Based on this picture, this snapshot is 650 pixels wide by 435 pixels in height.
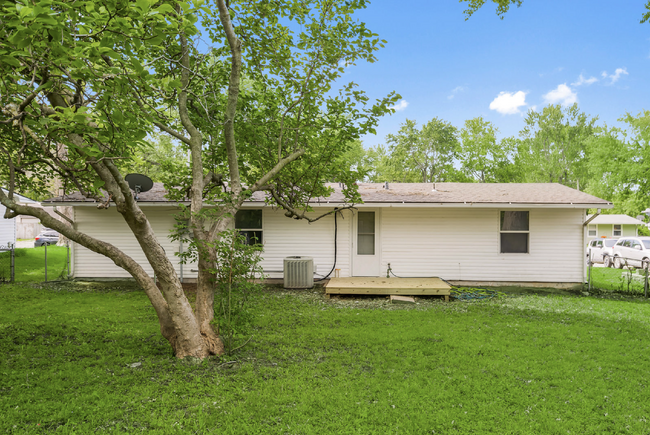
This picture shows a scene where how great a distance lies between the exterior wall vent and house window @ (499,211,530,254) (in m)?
5.77

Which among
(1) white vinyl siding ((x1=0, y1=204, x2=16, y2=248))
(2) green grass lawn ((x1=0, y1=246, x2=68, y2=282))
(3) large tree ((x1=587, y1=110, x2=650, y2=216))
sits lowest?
(2) green grass lawn ((x1=0, y1=246, x2=68, y2=282))

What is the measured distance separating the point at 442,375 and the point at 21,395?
15.1 feet

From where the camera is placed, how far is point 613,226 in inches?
1255

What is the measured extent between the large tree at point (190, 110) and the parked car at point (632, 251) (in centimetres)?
1552

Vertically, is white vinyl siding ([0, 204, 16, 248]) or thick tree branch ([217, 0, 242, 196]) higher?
thick tree branch ([217, 0, 242, 196])

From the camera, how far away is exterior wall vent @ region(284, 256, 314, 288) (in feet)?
32.6

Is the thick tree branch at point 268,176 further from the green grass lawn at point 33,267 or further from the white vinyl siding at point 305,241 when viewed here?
the green grass lawn at point 33,267

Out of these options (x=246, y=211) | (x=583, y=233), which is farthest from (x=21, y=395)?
(x=583, y=233)

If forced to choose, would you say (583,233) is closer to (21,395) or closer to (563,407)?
(563,407)

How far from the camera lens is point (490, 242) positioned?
1047 cm

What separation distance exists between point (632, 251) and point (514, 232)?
33.7 feet

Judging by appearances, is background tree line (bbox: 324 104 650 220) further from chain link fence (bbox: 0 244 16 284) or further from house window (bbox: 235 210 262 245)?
chain link fence (bbox: 0 244 16 284)

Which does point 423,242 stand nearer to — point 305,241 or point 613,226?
point 305,241

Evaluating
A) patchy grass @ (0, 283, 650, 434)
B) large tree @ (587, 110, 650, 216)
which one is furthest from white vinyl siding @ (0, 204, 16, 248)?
large tree @ (587, 110, 650, 216)
